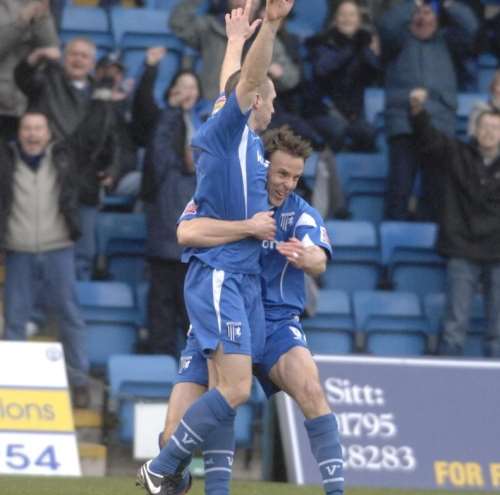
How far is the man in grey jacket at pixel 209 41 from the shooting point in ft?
42.6

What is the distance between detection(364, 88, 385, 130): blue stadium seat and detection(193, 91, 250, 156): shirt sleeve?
6.88m

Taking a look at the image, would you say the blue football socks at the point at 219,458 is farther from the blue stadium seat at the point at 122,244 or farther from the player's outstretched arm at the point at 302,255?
the blue stadium seat at the point at 122,244

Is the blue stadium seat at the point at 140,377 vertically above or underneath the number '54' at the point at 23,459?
above

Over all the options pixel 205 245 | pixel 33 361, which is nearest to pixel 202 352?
pixel 205 245

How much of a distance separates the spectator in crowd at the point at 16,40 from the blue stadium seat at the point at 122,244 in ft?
3.26

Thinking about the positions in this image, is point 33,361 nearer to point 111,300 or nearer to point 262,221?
point 111,300

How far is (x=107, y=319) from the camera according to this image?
1198 cm

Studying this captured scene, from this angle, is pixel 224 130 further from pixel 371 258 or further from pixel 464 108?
pixel 464 108

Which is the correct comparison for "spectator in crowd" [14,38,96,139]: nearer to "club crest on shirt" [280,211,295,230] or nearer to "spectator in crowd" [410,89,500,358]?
"spectator in crowd" [410,89,500,358]

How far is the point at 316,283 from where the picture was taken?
1261 cm

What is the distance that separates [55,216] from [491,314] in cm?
328

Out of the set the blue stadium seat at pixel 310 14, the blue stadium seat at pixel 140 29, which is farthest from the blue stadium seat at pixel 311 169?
the blue stadium seat at pixel 310 14

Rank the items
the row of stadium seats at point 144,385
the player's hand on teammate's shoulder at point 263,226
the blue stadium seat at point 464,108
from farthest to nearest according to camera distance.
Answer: the blue stadium seat at point 464,108 < the row of stadium seats at point 144,385 < the player's hand on teammate's shoulder at point 263,226

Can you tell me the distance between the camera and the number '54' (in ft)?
33.6
